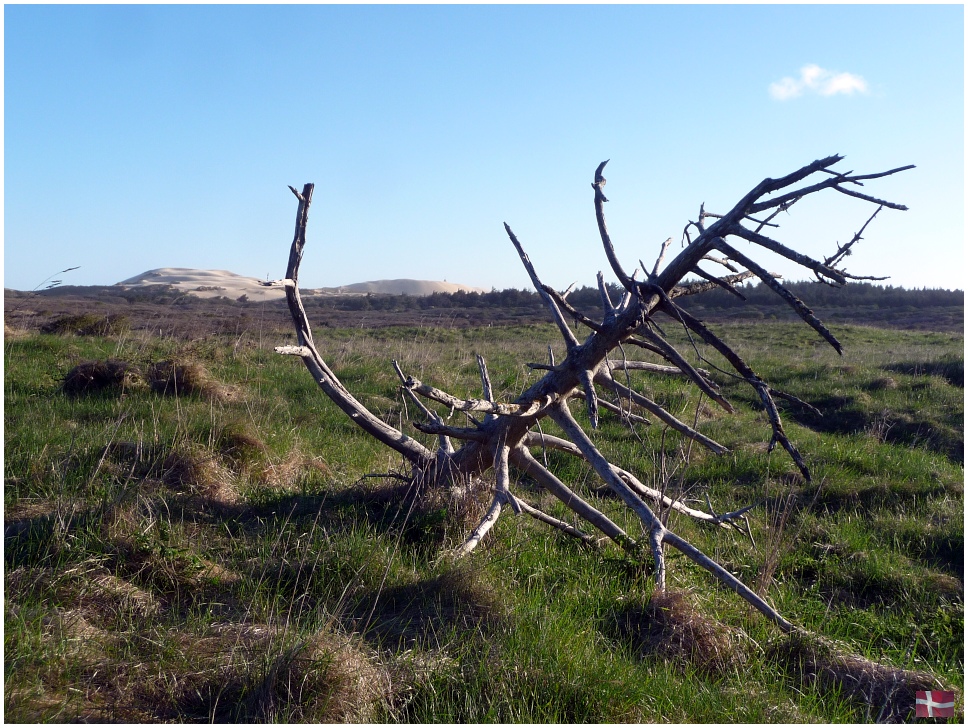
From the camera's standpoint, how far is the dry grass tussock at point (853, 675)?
124 inches

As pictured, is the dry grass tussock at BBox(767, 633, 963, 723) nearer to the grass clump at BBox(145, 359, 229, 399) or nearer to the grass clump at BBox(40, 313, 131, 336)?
the grass clump at BBox(145, 359, 229, 399)

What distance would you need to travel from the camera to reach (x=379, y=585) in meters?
3.58

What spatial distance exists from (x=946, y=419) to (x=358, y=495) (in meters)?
7.47

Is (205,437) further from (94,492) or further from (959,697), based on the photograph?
(959,697)

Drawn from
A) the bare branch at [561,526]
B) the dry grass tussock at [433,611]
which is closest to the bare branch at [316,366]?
the bare branch at [561,526]

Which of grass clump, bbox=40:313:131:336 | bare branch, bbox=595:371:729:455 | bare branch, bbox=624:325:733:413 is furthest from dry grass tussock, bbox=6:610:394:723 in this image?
grass clump, bbox=40:313:131:336

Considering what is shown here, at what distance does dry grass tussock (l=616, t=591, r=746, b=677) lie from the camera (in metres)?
3.25

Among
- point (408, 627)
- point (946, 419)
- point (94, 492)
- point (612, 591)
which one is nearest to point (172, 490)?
point (94, 492)

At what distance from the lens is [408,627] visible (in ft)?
10.8

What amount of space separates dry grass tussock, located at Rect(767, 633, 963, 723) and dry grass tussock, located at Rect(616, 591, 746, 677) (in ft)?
0.85

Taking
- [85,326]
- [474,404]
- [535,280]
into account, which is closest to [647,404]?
[535,280]

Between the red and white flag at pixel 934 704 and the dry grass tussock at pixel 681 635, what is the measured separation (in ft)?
2.46

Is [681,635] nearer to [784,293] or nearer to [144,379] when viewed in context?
[784,293]

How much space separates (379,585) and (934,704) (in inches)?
103
